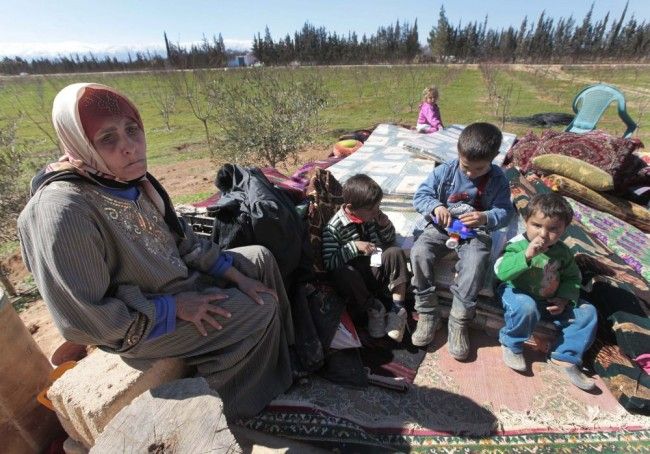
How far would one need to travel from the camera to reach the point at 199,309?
1641 mm

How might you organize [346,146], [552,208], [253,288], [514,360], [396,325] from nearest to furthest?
[253,288] → [552,208] → [514,360] → [396,325] → [346,146]

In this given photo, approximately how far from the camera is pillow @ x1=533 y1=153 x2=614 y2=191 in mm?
3439

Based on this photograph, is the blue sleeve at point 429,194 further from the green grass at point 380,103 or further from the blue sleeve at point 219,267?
the green grass at point 380,103

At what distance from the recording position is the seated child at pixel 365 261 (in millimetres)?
2395

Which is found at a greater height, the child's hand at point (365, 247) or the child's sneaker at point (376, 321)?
the child's hand at point (365, 247)

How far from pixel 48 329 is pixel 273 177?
2.51m

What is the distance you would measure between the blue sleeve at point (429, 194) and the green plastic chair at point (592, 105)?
3628mm

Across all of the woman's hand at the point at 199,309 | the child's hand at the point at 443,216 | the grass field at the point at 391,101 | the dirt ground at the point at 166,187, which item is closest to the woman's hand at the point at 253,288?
the woman's hand at the point at 199,309

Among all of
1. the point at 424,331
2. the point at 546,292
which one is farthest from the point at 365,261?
the point at 546,292

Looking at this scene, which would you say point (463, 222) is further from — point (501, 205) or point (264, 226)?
point (264, 226)

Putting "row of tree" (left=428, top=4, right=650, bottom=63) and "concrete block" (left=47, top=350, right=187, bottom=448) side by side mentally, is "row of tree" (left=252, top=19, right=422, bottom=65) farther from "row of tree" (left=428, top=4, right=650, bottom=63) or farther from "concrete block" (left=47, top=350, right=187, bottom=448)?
"concrete block" (left=47, top=350, right=187, bottom=448)

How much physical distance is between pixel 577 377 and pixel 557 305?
398mm

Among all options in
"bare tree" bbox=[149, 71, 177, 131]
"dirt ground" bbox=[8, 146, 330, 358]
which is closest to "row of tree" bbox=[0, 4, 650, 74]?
"bare tree" bbox=[149, 71, 177, 131]

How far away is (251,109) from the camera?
775 cm
